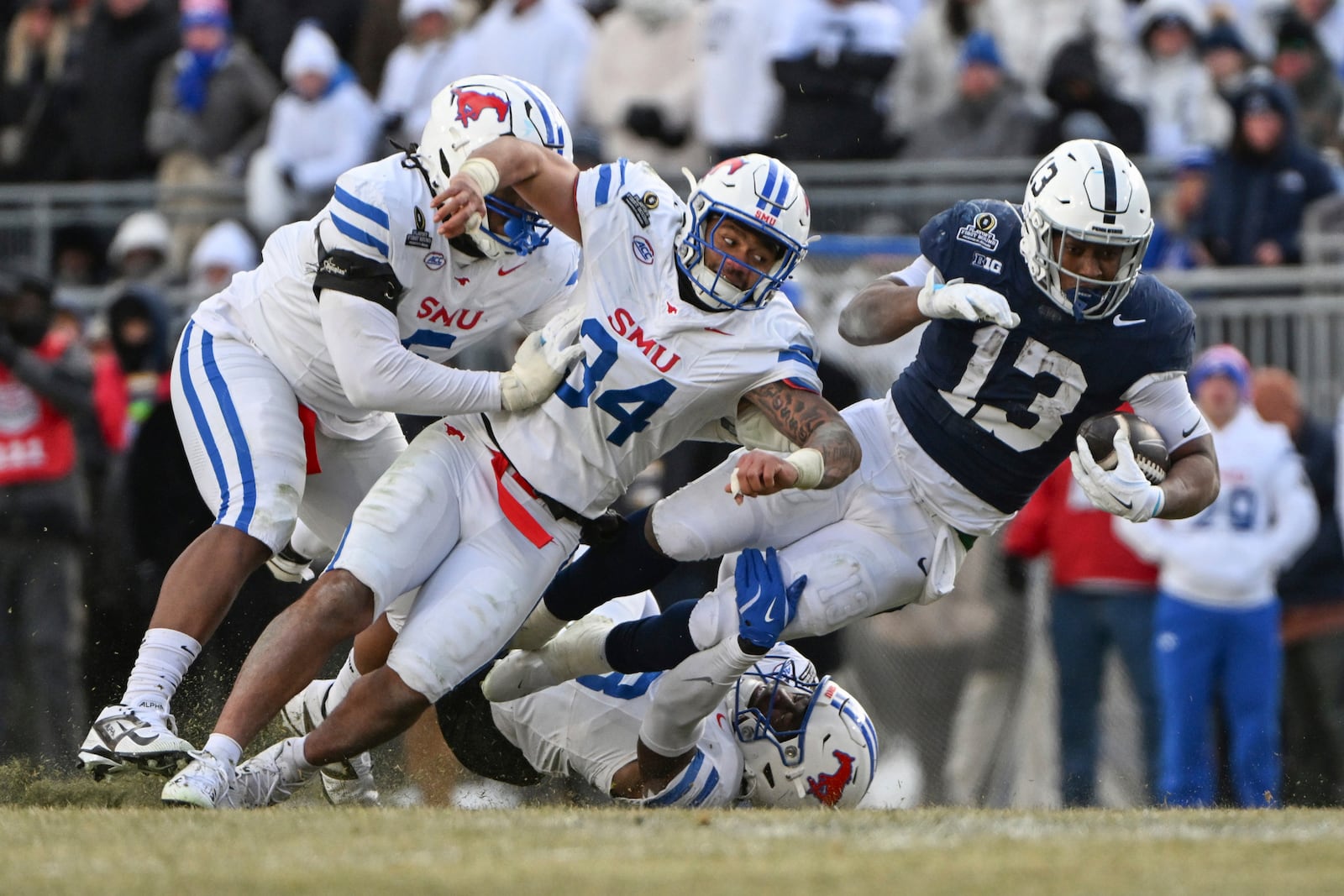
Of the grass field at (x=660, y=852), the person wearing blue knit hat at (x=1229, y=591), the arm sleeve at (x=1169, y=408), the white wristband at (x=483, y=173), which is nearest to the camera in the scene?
the grass field at (x=660, y=852)

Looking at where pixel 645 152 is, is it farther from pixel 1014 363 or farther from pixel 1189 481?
pixel 1189 481

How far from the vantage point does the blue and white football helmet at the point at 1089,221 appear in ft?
21.6

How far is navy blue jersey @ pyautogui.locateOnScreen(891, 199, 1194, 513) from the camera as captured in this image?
677 centimetres

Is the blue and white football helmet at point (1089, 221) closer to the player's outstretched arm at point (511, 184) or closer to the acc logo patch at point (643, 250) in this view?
the acc logo patch at point (643, 250)

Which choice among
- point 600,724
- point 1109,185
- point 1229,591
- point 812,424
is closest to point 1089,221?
point 1109,185

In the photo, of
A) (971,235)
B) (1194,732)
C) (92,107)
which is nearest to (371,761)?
(971,235)

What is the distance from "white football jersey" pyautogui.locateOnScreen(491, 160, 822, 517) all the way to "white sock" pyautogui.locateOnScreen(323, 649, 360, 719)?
1.10 m

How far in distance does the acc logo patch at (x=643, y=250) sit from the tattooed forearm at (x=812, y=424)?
1.76 feet

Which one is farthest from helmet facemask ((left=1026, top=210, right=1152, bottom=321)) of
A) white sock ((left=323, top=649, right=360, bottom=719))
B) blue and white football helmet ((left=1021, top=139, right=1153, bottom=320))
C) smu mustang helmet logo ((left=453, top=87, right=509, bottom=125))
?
white sock ((left=323, top=649, right=360, bottom=719))

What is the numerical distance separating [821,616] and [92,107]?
8137 mm

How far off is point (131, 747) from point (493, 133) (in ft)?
7.46

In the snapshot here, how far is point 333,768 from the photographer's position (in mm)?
7484

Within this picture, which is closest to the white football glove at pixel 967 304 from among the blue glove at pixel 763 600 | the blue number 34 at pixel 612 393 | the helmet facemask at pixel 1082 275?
the helmet facemask at pixel 1082 275

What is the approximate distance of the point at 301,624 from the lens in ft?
21.4
